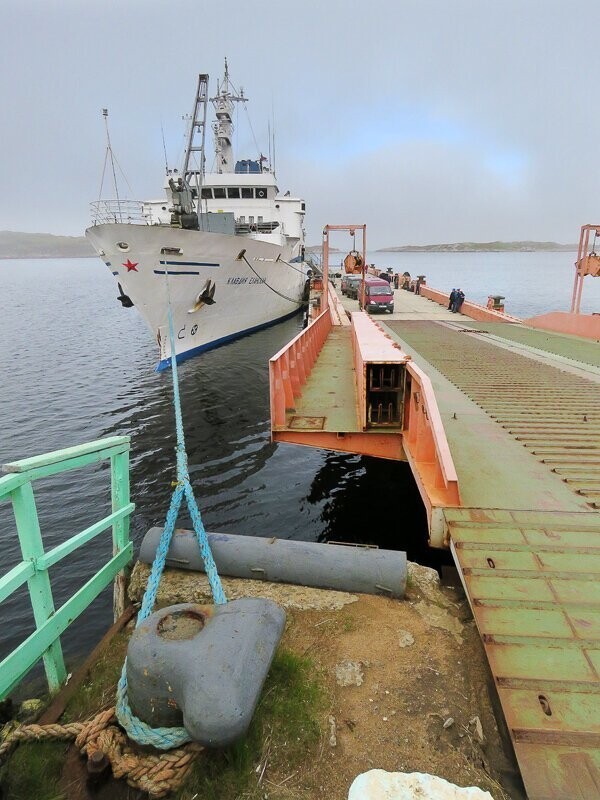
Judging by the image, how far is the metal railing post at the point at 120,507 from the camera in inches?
165

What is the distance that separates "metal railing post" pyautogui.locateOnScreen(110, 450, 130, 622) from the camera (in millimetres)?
4199

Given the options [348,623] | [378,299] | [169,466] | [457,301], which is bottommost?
[169,466]

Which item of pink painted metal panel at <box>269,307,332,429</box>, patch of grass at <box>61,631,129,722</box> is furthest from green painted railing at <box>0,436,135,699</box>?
pink painted metal panel at <box>269,307,332,429</box>

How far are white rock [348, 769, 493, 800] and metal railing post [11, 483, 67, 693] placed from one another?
2.31 meters

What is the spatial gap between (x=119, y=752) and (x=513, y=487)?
14.0 ft

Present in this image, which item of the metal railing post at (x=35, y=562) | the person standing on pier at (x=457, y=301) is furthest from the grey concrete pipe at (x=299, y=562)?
the person standing on pier at (x=457, y=301)

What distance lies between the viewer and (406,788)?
230cm

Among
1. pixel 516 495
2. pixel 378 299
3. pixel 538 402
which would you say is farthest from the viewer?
pixel 378 299

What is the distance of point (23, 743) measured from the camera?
9.20 ft

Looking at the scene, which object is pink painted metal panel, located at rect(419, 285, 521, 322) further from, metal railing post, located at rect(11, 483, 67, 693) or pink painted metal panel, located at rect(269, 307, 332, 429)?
metal railing post, located at rect(11, 483, 67, 693)

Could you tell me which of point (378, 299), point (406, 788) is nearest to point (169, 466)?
point (406, 788)

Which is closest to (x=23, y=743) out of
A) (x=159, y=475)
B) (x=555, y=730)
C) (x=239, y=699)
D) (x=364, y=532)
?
(x=239, y=699)

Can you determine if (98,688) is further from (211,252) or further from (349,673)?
(211,252)

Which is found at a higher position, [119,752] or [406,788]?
[406,788]
